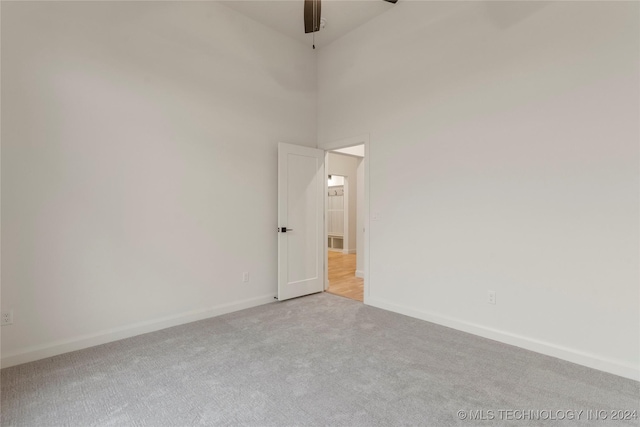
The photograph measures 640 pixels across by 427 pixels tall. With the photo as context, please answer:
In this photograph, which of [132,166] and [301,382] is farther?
[132,166]

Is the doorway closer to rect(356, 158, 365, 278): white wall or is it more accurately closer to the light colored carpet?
rect(356, 158, 365, 278): white wall

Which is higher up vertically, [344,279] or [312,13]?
[312,13]

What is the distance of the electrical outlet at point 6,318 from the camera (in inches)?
92.4

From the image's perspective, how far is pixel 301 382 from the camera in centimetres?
210

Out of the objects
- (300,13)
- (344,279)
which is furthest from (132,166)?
(344,279)

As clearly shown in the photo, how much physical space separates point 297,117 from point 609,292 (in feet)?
12.4

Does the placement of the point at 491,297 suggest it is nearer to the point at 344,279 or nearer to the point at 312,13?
the point at 344,279

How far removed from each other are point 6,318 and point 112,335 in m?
0.76

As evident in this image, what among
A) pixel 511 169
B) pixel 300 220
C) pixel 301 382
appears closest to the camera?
pixel 301 382

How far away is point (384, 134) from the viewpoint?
12.3ft

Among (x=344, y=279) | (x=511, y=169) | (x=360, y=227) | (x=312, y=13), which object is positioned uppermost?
(x=312, y=13)

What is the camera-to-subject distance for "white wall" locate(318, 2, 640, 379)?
89.4 inches

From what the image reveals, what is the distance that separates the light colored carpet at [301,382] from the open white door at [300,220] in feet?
3.91

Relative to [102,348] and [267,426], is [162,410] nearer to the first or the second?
[267,426]
